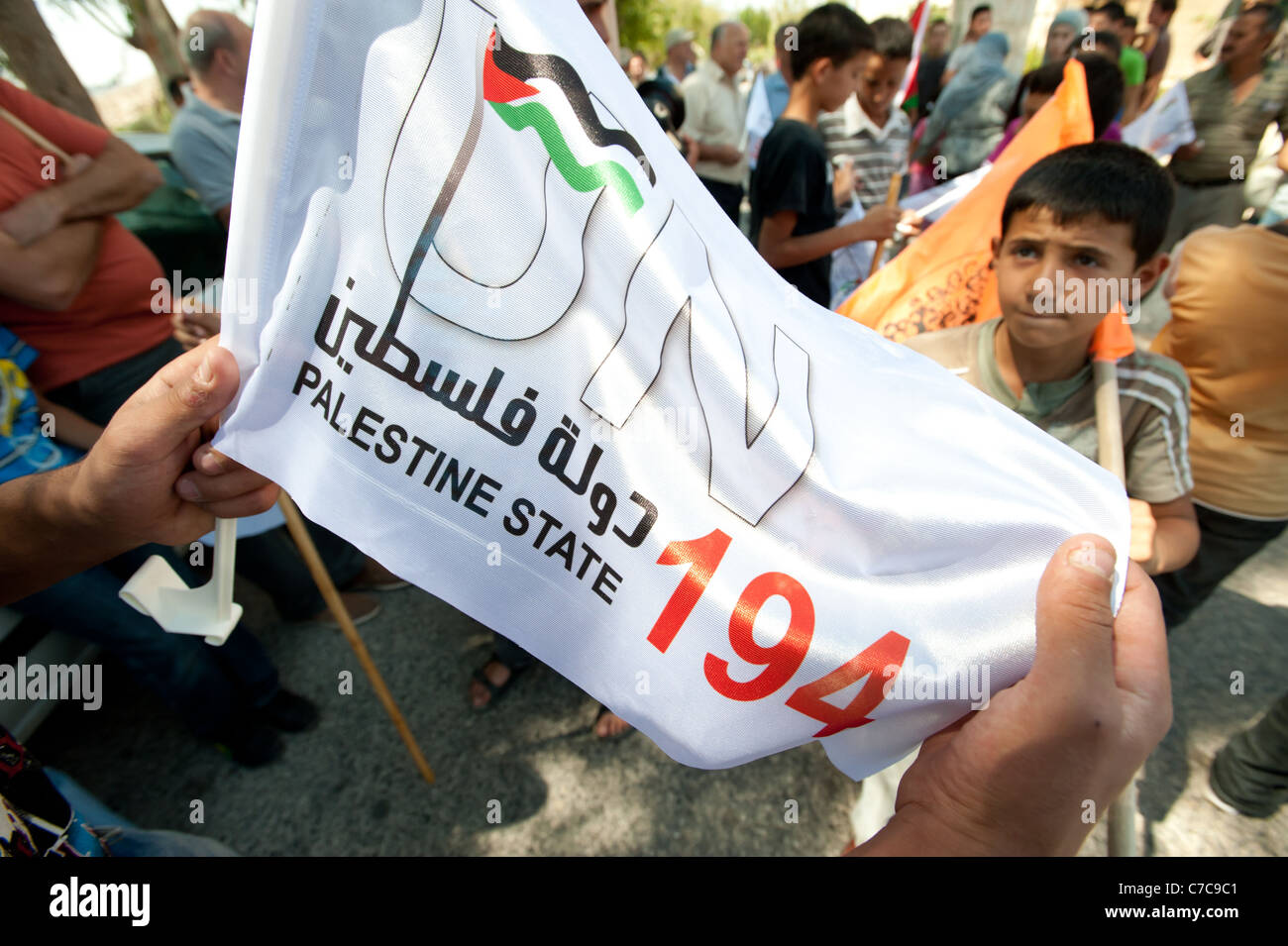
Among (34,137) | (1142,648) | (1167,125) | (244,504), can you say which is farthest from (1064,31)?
(244,504)

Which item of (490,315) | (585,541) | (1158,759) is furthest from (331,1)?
(1158,759)

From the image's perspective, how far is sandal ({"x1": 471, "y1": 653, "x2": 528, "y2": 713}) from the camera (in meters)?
2.53

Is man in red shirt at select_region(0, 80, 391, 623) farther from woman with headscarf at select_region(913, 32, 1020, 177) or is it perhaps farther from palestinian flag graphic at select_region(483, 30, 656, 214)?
woman with headscarf at select_region(913, 32, 1020, 177)

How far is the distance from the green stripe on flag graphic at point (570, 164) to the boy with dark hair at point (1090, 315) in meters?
1.10

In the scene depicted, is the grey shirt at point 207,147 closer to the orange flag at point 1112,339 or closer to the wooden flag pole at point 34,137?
the wooden flag pole at point 34,137

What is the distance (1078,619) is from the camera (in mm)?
859

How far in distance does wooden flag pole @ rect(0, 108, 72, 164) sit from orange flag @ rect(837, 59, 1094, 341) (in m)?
2.56

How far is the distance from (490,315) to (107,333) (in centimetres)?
196

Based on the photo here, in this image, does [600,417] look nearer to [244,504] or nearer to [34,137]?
[244,504]

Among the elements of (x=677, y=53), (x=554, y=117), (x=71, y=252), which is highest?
(x=677, y=53)

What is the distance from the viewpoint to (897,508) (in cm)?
97

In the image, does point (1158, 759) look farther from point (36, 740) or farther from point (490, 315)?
point (36, 740)

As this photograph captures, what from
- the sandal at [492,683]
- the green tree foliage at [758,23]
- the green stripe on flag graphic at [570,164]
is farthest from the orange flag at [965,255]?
the green tree foliage at [758,23]

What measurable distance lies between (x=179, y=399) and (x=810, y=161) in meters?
2.48
